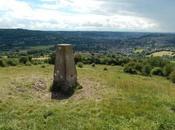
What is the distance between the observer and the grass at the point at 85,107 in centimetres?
2548

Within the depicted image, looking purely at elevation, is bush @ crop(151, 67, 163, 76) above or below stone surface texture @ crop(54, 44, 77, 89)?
below

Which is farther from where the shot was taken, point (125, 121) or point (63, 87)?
point (63, 87)

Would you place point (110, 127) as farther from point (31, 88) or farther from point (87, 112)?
point (31, 88)

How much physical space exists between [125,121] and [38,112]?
6.37 m

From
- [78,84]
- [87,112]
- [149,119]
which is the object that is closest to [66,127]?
[87,112]

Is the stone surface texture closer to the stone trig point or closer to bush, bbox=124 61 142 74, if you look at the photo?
the stone trig point

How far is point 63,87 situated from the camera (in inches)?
1275

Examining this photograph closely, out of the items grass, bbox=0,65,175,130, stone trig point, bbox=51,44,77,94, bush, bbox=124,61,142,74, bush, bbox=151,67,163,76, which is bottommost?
bush, bbox=151,67,163,76

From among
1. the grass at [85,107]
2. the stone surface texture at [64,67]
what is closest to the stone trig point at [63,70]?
the stone surface texture at [64,67]

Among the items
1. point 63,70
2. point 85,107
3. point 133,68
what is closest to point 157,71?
point 133,68

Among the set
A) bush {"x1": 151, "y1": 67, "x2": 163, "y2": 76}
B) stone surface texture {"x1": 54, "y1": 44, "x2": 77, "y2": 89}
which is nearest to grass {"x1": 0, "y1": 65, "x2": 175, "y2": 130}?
stone surface texture {"x1": 54, "y1": 44, "x2": 77, "y2": 89}

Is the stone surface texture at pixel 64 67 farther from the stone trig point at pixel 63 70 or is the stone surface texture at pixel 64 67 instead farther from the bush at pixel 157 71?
the bush at pixel 157 71

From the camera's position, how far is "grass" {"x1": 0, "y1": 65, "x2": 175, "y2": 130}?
25.5 meters

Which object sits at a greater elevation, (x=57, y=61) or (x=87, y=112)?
(x=57, y=61)
